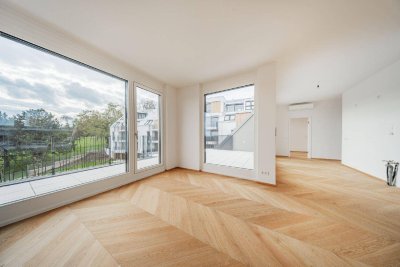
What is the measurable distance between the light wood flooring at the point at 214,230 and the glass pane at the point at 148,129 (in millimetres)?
1291

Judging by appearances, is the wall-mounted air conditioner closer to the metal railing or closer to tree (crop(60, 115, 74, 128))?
the metal railing

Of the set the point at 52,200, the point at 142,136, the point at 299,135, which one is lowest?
the point at 52,200

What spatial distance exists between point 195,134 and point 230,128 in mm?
1091

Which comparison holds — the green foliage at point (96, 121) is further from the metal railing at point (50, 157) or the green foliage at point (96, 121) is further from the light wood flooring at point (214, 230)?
the light wood flooring at point (214, 230)

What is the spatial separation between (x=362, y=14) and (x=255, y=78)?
69.7 inches

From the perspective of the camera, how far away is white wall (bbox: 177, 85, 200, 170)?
4.35 meters

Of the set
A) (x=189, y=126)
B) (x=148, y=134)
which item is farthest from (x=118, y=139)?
(x=189, y=126)

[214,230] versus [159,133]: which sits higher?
[159,133]

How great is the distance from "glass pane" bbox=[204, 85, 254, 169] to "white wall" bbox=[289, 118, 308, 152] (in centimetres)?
641

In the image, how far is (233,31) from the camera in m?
2.07

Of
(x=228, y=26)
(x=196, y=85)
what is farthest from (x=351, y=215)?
(x=196, y=85)

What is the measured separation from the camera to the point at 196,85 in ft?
14.3

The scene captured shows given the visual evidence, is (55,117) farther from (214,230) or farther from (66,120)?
(214,230)

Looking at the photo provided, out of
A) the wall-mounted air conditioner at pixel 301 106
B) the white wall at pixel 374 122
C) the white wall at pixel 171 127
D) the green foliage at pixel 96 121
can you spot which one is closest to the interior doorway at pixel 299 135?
the wall-mounted air conditioner at pixel 301 106
